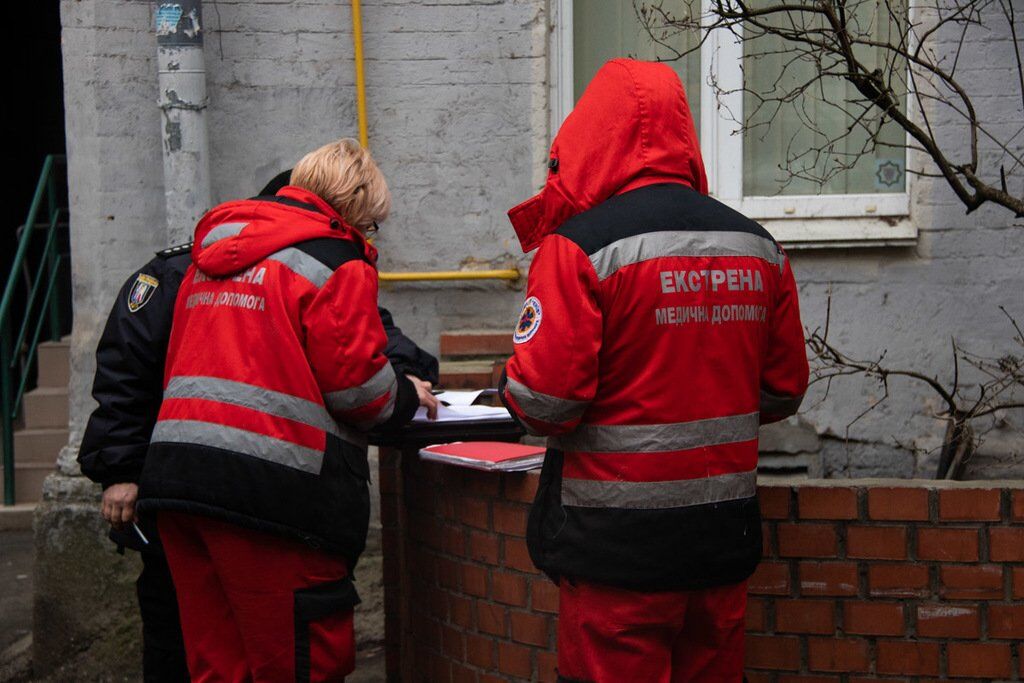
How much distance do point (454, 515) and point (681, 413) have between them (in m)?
1.03

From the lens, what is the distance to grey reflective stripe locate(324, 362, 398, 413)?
279 cm

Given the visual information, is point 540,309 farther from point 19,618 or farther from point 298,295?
point 19,618

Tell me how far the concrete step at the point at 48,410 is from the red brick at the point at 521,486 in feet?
14.2

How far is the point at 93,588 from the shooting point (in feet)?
15.2

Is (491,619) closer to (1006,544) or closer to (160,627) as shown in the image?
(160,627)

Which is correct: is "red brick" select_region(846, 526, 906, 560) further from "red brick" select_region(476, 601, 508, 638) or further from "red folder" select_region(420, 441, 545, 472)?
"red brick" select_region(476, 601, 508, 638)

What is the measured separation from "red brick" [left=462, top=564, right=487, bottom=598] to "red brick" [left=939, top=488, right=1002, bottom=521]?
1.21 meters

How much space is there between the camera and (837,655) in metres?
2.91

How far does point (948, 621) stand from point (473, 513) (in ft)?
4.14

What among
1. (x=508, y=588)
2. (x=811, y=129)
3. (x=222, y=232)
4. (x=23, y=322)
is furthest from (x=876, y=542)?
(x=23, y=322)

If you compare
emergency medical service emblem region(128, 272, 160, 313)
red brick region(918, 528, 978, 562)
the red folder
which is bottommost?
red brick region(918, 528, 978, 562)

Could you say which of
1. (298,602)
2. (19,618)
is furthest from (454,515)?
(19,618)

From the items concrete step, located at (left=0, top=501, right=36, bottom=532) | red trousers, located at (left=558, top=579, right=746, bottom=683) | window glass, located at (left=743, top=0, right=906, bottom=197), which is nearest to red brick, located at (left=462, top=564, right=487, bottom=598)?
red trousers, located at (left=558, top=579, right=746, bottom=683)

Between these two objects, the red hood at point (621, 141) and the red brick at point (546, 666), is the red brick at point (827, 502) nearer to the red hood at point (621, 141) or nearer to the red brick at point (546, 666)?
the red brick at point (546, 666)
